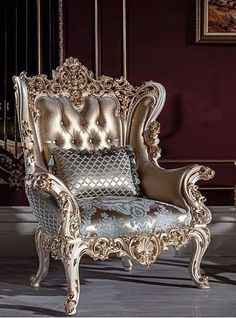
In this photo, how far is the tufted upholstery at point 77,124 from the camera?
335cm

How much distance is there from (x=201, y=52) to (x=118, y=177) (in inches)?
42.6

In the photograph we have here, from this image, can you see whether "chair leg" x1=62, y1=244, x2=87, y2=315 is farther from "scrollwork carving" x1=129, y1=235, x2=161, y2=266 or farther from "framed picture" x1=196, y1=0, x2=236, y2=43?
"framed picture" x1=196, y1=0, x2=236, y2=43

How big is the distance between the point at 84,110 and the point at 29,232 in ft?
2.95

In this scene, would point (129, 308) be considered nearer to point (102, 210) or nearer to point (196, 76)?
point (102, 210)

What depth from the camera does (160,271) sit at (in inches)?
137

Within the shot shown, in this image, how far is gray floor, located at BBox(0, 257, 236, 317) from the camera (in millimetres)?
2758

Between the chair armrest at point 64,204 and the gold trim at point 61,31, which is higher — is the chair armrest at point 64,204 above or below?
below

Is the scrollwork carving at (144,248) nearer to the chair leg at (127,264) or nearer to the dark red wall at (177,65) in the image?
the chair leg at (127,264)

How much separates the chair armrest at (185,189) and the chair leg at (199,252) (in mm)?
55

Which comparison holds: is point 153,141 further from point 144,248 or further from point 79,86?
point 144,248

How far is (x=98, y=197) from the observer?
314 cm

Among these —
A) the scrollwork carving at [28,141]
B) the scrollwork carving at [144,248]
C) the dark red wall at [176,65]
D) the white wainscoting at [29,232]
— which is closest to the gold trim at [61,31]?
the dark red wall at [176,65]

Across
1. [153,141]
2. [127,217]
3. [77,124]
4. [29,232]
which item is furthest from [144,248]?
[29,232]

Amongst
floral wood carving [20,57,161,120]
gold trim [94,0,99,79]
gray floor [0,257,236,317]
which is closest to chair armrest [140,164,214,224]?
gray floor [0,257,236,317]
